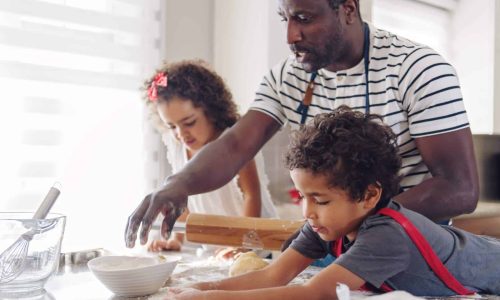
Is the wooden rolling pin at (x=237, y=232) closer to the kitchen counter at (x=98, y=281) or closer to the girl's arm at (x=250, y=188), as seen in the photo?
the kitchen counter at (x=98, y=281)

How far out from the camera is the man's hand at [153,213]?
0.95 m

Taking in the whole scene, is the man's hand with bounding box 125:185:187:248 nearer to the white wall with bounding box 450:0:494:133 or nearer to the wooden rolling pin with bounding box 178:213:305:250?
the wooden rolling pin with bounding box 178:213:305:250

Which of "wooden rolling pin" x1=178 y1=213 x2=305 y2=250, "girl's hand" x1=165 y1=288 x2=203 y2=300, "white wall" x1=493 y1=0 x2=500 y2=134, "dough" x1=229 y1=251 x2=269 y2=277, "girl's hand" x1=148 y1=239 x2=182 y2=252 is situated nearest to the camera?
"girl's hand" x1=165 y1=288 x2=203 y2=300

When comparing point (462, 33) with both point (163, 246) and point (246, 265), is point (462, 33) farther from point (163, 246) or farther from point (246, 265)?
point (246, 265)

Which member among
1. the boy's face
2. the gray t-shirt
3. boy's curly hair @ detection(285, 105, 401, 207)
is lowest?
the gray t-shirt

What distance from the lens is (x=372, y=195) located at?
2.60 ft

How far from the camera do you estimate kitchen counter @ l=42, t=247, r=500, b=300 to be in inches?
32.0

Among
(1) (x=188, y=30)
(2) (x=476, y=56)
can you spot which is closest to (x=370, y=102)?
(1) (x=188, y=30)

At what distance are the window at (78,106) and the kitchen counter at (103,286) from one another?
0.58 metres

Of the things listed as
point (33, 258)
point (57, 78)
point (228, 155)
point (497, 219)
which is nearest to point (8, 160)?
point (57, 78)

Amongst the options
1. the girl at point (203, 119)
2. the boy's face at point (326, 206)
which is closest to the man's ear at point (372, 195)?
the boy's face at point (326, 206)

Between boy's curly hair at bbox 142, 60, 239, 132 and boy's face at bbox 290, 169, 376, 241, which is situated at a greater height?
boy's curly hair at bbox 142, 60, 239, 132

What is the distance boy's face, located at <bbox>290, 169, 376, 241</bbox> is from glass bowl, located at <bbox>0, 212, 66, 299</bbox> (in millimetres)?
389

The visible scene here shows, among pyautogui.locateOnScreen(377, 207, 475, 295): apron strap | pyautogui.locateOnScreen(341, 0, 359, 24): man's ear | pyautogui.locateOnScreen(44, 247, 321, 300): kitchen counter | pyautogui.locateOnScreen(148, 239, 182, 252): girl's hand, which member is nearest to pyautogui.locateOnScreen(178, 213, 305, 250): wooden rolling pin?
pyautogui.locateOnScreen(44, 247, 321, 300): kitchen counter
